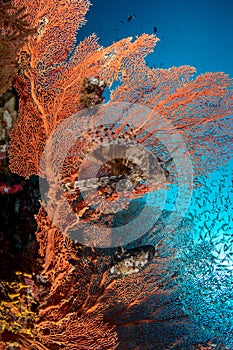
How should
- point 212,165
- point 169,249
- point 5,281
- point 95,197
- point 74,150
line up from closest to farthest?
1. point 5,281
2. point 74,150
3. point 95,197
4. point 212,165
5. point 169,249

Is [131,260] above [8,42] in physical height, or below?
below

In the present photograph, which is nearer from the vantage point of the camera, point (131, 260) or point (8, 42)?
point (8, 42)

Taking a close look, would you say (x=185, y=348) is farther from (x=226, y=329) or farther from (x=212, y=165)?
(x=212, y=165)

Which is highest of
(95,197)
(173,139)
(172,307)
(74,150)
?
(173,139)

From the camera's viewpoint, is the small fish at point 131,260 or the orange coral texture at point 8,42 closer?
the orange coral texture at point 8,42

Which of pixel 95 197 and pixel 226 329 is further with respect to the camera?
pixel 226 329

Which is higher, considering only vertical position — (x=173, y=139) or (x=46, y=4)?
(x=46, y=4)

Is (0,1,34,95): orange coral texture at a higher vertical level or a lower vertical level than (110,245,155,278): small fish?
higher

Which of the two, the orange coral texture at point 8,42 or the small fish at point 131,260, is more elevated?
the orange coral texture at point 8,42

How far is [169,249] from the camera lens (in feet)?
19.0

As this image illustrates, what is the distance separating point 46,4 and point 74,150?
6.62 feet

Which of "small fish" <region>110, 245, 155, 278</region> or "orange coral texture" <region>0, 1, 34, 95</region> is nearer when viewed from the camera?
"orange coral texture" <region>0, 1, 34, 95</region>

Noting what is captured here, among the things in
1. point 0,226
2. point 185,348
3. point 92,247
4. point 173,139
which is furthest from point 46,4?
point 185,348

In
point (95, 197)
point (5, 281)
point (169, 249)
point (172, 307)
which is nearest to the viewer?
point (5, 281)
